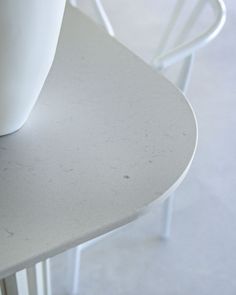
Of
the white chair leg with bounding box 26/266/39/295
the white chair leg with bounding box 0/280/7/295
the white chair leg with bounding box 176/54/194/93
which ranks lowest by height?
the white chair leg with bounding box 0/280/7/295

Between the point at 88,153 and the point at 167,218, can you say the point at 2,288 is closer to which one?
the point at 88,153

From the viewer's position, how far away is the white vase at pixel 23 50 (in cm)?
49

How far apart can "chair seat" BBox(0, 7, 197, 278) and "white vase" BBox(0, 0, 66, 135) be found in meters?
0.05

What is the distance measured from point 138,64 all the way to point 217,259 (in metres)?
0.85

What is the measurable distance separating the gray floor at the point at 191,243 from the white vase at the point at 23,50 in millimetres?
830

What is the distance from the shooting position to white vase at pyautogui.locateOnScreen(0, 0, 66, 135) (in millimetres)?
488

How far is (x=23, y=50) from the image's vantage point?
1.72 ft

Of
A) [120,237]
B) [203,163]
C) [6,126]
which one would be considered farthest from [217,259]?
[6,126]

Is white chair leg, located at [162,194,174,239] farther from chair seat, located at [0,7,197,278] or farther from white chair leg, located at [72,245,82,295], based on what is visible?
chair seat, located at [0,7,197,278]

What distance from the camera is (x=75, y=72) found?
0.73m

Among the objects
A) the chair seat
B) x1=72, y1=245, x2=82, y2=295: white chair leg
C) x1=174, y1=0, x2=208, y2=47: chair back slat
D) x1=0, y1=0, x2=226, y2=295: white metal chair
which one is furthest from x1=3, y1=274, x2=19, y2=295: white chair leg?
x1=174, y1=0, x2=208, y2=47: chair back slat

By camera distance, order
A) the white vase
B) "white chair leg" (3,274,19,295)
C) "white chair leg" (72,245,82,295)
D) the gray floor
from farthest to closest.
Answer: the gray floor < "white chair leg" (72,245,82,295) < "white chair leg" (3,274,19,295) < the white vase

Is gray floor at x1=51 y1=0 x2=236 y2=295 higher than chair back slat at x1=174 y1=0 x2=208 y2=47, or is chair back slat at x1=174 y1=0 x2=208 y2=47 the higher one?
chair back slat at x1=174 y1=0 x2=208 y2=47

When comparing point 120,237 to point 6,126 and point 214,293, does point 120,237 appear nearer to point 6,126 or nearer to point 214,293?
point 214,293
